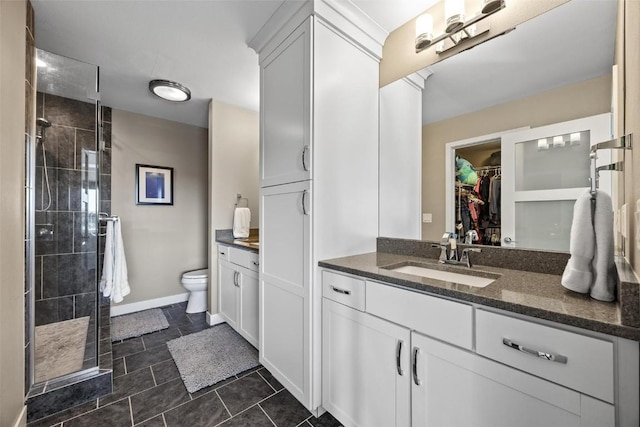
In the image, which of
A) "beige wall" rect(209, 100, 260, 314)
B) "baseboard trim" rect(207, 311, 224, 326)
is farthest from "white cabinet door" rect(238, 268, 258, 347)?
"beige wall" rect(209, 100, 260, 314)

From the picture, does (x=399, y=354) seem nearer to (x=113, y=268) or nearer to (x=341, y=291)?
(x=341, y=291)

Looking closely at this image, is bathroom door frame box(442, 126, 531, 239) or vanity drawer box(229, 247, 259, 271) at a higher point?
bathroom door frame box(442, 126, 531, 239)

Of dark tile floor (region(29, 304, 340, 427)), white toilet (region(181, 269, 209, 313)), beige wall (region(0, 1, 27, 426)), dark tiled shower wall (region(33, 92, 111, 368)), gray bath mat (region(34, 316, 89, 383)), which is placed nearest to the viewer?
beige wall (region(0, 1, 27, 426))

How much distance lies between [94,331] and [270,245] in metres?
1.54

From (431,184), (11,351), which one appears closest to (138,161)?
(11,351)

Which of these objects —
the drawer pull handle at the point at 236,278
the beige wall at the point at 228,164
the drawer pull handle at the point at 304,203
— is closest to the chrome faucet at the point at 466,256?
the drawer pull handle at the point at 304,203

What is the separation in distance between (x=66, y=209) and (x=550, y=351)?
10.1 feet

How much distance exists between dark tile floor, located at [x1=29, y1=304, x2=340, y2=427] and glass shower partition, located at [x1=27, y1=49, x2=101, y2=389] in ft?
1.13

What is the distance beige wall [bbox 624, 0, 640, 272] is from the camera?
69cm

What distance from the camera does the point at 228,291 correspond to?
8.50ft

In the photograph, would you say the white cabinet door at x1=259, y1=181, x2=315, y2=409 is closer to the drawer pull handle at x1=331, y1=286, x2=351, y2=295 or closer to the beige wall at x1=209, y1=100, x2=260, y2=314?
the drawer pull handle at x1=331, y1=286, x2=351, y2=295

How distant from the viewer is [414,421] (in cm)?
106

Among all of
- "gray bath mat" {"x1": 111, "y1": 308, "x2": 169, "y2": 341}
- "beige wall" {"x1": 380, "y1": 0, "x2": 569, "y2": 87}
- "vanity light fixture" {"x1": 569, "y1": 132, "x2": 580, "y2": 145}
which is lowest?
"gray bath mat" {"x1": 111, "y1": 308, "x2": 169, "y2": 341}

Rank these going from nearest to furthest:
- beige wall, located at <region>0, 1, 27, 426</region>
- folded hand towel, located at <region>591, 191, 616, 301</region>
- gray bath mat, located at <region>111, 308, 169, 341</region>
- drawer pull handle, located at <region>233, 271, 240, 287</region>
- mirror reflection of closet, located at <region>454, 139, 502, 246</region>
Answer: folded hand towel, located at <region>591, 191, 616, 301</region>
beige wall, located at <region>0, 1, 27, 426</region>
mirror reflection of closet, located at <region>454, 139, 502, 246</region>
drawer pull handle, located at <region>233, 271, 240, 287</region>
gray bath mat, located at <region>111, 308, 169, 341</region>
